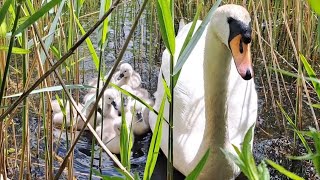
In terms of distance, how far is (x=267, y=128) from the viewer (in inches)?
133

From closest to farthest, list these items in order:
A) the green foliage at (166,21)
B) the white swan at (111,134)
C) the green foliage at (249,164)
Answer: the green foliage at (249,164) → the green foliage at (166,21) → the white swan at (111,134)

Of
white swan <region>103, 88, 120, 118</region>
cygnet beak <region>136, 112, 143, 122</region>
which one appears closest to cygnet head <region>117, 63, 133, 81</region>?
white swan <region>103, 88, 120, 118</region>

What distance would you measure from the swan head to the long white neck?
0.06 metres

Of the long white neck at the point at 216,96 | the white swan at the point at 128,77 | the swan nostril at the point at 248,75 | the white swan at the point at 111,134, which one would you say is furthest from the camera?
the white swan at the point at 128,77

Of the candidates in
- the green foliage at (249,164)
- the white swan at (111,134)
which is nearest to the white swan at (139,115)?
the white swan at (111,134)

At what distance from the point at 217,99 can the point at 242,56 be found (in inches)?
17.5

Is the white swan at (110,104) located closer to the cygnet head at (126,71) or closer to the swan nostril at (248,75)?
the cygnet head at (126,71)

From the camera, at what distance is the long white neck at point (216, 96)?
2479 mm

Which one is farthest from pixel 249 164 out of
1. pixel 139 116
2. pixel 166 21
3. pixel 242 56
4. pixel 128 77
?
pixel 128 77

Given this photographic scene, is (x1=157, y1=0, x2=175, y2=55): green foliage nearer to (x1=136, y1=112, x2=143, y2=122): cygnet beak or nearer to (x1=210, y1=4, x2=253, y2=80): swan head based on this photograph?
(x1=210, y1=4, x2=253, y2=80): swan head

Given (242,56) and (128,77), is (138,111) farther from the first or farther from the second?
(242,56)

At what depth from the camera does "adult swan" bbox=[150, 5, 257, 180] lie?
2.29 metres

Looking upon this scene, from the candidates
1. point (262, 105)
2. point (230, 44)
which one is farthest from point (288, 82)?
point (230, 44)

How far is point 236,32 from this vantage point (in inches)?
89.7
